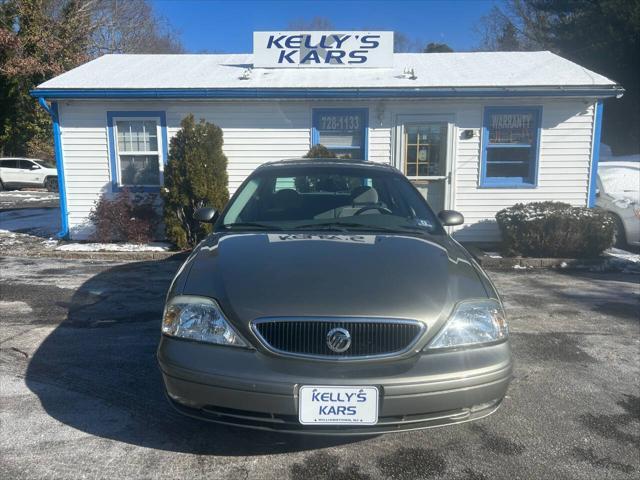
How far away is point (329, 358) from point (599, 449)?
1776mm

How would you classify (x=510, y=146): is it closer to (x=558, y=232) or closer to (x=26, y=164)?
(x=558, y=232)

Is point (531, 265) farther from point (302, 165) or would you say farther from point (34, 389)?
point (34, 389)

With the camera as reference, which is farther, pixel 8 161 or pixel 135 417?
pixel 8 161

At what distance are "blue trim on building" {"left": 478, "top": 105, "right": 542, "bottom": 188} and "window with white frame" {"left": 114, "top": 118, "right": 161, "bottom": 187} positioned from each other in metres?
6.08

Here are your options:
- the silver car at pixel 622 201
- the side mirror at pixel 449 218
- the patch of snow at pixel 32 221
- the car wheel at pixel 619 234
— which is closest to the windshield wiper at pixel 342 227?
the side mirror at pixel 449 218

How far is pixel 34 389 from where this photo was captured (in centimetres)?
367

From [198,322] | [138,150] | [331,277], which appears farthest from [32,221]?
[331,277]

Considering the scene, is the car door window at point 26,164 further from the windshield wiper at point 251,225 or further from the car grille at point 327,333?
the car grille at point 327,333

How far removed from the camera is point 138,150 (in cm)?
991

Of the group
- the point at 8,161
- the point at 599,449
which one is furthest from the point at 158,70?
the point at 8,161

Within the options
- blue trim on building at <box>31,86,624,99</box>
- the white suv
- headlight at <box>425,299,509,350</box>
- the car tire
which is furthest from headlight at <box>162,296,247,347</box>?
the white suv

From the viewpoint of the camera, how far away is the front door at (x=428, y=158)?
9.65 meters

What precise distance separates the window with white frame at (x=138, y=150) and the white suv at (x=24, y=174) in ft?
51.3

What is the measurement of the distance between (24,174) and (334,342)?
82.9ft
